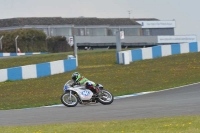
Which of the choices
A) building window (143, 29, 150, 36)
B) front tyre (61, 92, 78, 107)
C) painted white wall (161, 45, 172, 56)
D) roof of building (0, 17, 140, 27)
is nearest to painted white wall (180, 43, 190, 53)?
painted white wall (161, 45, 172, 56)

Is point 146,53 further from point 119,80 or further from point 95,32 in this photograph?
point 95,32

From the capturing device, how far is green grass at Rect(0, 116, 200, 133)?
9812mm

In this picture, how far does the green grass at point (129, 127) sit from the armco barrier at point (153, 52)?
2135cm

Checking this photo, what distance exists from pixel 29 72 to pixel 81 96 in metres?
10.7

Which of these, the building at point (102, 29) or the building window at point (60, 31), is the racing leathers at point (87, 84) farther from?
the building window at point (60, 31)

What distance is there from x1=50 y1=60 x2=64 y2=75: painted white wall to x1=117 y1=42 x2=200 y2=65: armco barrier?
13.6 ft

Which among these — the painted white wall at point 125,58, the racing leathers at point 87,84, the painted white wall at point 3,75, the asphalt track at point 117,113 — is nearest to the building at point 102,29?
the painted white wall at point 125,58

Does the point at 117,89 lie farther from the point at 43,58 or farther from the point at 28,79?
the point at 43,58

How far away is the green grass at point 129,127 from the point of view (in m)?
9.81

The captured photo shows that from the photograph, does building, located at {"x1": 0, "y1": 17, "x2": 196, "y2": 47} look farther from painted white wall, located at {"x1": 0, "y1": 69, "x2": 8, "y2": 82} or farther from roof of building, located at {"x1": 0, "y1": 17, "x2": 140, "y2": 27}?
painted white wall, located at {"x1": 0, "y1": 69, "x2": 8, "y2": 82}

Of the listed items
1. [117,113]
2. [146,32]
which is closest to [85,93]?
[117,113]

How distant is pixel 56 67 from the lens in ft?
97.0

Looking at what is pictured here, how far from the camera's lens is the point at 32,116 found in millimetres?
14531

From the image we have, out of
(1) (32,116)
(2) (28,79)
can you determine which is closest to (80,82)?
(1) (32,116)
